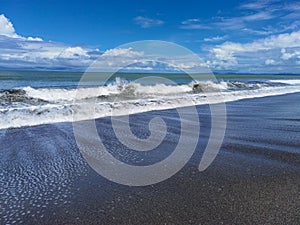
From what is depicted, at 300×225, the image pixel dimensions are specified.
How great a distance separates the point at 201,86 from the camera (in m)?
30.4

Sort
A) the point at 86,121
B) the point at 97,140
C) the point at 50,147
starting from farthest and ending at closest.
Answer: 1. the point at 86,121
2. the point at 97,140
3. the point at 50,147

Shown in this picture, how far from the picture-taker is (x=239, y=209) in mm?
3807

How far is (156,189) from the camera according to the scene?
4551mm

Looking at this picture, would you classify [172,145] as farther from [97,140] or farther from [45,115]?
[45,115]

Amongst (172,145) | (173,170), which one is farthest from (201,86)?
(173,170)

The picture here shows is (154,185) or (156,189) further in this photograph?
(154,185)

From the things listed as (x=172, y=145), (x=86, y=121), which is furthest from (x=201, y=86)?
(x=172, y=145)

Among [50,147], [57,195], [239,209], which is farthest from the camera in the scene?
[50,147]

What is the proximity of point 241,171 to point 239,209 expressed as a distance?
160 centimetres

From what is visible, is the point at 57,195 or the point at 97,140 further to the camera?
the point at 97,140

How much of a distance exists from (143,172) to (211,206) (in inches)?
67.3

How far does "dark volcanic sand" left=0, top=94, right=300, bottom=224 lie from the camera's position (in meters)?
3.68

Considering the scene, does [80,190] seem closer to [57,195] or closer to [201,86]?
[57,195]

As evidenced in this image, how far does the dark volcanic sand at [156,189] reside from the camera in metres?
3.68
